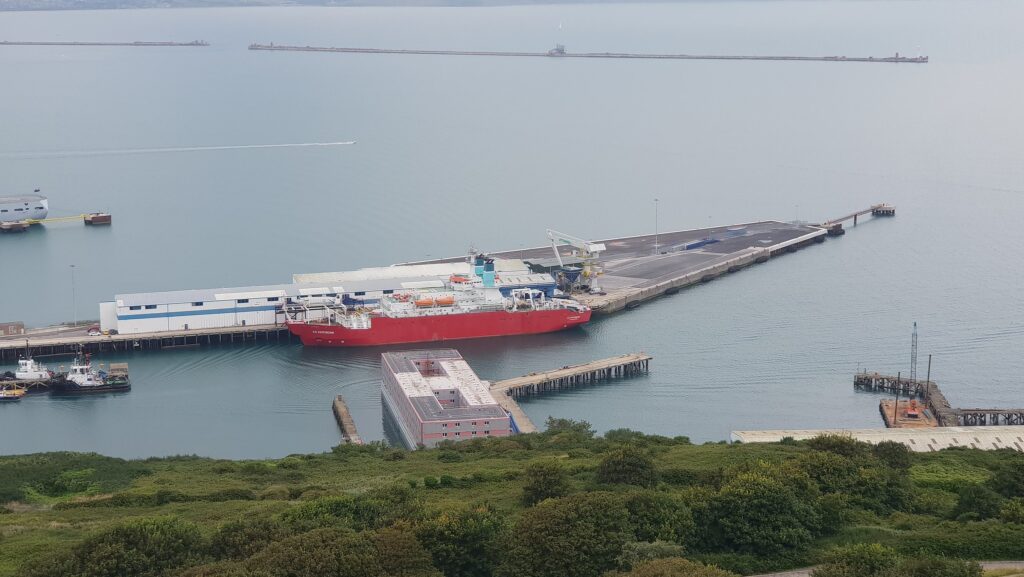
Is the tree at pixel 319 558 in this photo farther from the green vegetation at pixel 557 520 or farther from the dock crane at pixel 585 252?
the dock crane at pixel 585 252

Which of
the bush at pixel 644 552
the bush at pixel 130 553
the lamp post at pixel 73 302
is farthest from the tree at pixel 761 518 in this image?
the lamp post at pixel 73 302

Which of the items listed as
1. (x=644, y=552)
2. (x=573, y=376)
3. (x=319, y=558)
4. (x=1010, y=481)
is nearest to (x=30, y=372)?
(x=573, y=376)

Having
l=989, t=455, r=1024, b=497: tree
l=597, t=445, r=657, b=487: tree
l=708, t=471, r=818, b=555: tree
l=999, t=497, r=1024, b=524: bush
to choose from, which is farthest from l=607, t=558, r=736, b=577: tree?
l=989, t=455, r=1024, b=497: tree

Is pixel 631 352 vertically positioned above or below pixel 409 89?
below

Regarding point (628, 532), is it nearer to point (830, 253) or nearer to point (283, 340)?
point (283, 340)

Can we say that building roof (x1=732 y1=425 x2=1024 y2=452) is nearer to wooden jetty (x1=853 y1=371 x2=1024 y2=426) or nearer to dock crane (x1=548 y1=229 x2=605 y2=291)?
wooden jetty (x1=853 y1=371 x2=1024 y2=426)

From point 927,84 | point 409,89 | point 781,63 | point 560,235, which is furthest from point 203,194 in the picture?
point 781,63
